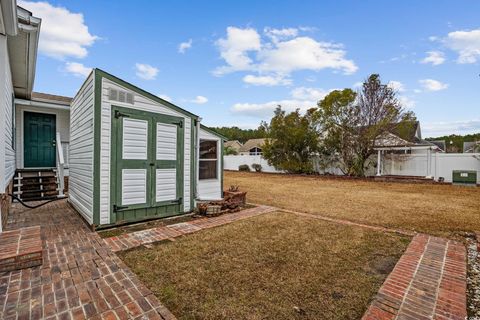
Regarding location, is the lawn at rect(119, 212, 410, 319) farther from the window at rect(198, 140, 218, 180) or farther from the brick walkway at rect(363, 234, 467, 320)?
the window at rect(198, 140, 218, 180)

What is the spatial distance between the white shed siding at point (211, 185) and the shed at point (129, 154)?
51cm

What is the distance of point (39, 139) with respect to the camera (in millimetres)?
8367

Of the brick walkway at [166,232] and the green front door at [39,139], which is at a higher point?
the green front door at [39,139]

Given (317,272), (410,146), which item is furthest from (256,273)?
(410,146)

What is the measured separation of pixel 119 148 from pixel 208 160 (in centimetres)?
251

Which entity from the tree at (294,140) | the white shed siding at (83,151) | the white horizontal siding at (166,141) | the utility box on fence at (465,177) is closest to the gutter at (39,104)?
the white shed siding at (83,151)

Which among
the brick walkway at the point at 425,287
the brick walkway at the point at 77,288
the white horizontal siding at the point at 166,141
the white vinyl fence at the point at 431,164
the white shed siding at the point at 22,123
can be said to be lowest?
the brick walkway at the point at 425,287

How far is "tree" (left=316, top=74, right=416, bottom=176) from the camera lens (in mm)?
15148

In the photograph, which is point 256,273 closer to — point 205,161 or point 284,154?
point 205,161

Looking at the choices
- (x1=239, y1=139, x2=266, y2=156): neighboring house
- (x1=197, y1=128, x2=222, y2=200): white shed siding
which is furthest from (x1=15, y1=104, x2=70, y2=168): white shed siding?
(x1=239, y1=139, x2=266, y2=156): neighboring house

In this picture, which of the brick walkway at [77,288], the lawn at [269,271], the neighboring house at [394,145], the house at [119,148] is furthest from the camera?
the neighboring house at [394,145]

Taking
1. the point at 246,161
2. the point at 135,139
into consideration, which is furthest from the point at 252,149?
the point at 135,139

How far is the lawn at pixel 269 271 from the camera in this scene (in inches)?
85.0

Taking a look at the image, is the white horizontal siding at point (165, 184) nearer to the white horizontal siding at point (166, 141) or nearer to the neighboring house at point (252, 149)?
the white horizontal siding at point (166, 141)
